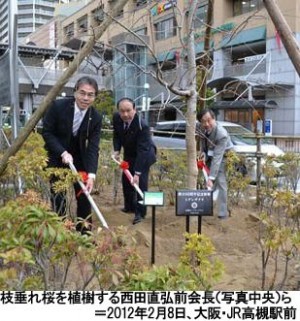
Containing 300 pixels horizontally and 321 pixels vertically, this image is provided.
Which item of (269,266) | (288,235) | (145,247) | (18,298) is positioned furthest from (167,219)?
(18,298)

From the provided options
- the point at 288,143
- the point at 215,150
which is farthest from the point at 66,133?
the point at 288,143

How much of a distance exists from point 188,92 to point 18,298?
287cm

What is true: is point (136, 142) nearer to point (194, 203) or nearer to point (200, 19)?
point (200, 19)

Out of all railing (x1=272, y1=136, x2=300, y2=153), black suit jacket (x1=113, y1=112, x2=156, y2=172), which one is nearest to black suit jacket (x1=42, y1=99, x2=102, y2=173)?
black suit jacket (x1=113, y1=112, x2=156, y2=172)

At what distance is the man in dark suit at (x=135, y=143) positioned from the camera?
4.79 metres

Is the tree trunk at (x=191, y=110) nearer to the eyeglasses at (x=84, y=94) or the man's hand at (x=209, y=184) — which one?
the man's hand at (x=209, y=184)

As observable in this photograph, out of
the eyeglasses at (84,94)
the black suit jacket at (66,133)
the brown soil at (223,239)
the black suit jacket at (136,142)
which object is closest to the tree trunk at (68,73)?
the eyeglasses at (84,94)

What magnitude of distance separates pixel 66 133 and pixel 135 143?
1.13 m

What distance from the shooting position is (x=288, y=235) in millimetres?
2586

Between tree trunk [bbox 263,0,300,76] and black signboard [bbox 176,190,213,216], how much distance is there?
45.3 inches

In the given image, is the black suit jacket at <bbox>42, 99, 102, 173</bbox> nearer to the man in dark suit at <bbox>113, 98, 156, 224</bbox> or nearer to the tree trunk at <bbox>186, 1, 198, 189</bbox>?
the man in dark suit at <bbox>113, 98, 156, 224</bbox>

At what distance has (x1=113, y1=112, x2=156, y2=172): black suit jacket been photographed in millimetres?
4880

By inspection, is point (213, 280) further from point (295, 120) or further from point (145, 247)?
point (295, 120)

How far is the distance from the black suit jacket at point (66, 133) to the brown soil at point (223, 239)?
0.83 metres
